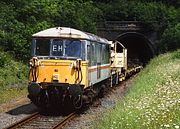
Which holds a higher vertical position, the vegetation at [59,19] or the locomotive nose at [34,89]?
the vegetation at [59,19]

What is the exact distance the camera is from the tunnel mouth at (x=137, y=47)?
178ft

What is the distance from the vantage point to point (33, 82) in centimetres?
1697

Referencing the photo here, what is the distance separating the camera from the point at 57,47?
57.3 ft

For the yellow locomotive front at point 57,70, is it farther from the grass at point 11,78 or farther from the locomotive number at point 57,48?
the grass at point 11,78

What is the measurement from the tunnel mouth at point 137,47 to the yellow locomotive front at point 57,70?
120 feet

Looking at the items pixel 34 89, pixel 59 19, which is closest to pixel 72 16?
pixel 59 19

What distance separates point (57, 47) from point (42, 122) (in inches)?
122

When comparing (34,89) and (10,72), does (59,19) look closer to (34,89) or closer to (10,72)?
(10,72)

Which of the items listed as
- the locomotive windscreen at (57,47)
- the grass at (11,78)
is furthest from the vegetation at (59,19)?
the locomotive windscreen at (57,47)

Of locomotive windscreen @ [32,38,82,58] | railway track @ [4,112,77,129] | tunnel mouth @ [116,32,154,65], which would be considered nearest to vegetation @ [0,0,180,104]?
tunnel mouth @ [116,32,154,65]

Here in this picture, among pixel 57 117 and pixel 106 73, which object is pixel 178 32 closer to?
pixel 106 73

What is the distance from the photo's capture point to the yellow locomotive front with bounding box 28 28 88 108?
55.5 ft

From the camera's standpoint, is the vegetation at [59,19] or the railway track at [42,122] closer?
the railway track at [42,122]

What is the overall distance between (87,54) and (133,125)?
8005 millimetres
